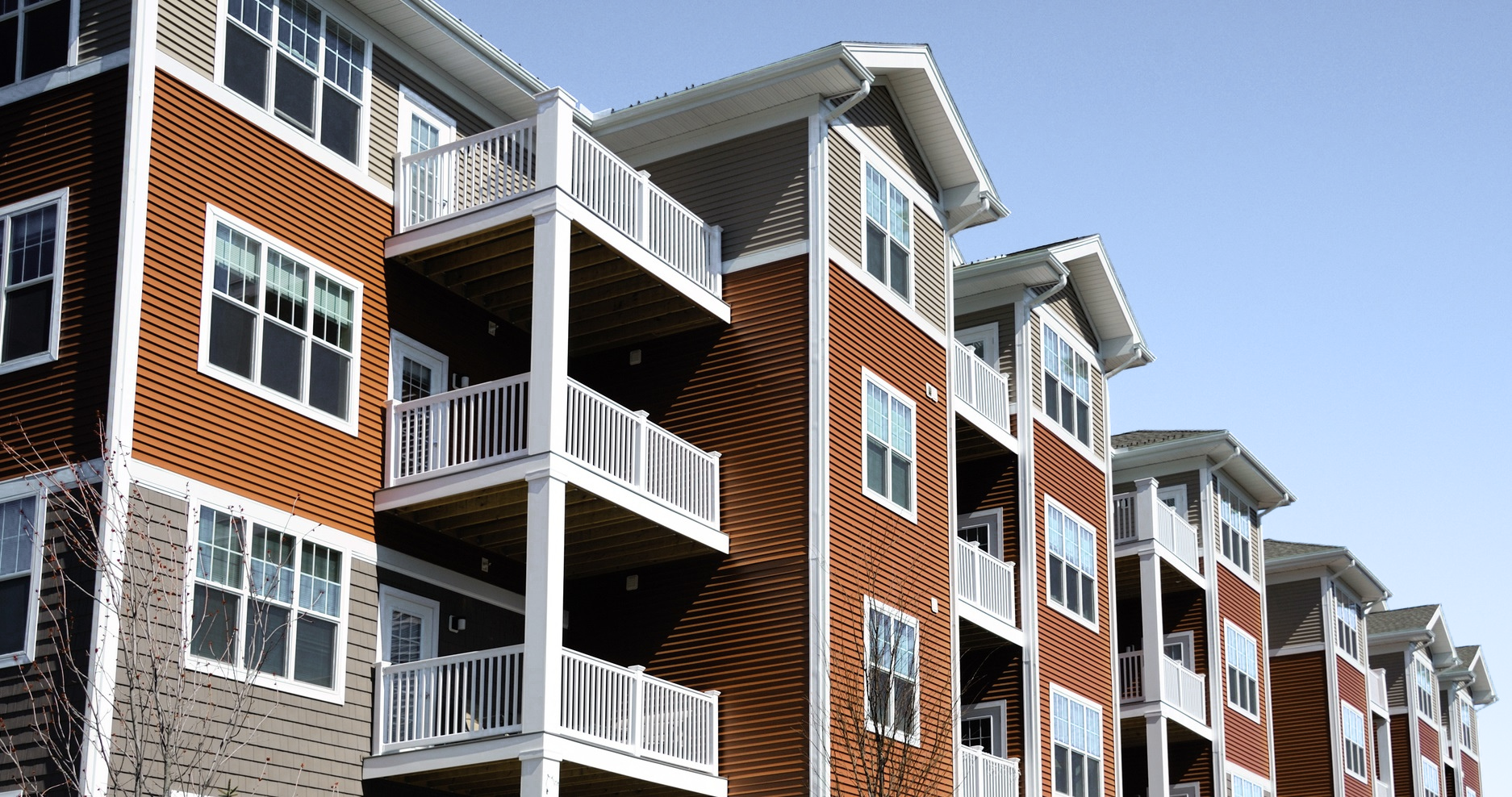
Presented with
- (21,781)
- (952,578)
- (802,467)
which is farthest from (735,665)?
(21,781)

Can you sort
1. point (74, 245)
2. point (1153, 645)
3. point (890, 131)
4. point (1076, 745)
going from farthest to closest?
point (1153, 645), point (1076, 745), point (890, 131), point (74, 245)

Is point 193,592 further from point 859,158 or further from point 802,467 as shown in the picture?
point 859,158

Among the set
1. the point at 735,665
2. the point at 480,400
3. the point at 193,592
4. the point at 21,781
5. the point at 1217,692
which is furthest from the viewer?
the point at 1217,692

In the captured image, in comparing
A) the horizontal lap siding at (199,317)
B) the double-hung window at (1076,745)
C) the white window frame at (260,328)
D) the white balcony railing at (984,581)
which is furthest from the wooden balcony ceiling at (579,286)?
the double-hung window at (1076,745)

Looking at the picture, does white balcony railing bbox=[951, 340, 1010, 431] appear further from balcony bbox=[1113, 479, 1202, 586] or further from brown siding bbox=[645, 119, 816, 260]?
balcony bbox=[1113, 479, 1202, 586]

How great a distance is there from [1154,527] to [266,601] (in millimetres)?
24496

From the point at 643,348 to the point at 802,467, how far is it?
150 inches

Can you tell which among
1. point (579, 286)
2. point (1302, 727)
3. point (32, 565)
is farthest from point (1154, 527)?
point (32, 565)

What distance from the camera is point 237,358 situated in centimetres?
2150

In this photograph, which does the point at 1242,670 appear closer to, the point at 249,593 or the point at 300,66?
the point at 300,66

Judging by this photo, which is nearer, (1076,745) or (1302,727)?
(1076,745)

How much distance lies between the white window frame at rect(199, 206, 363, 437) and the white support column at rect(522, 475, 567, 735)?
2.76m

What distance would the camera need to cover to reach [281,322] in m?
22.2

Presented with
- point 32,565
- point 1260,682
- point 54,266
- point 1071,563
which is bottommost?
point 32,565
